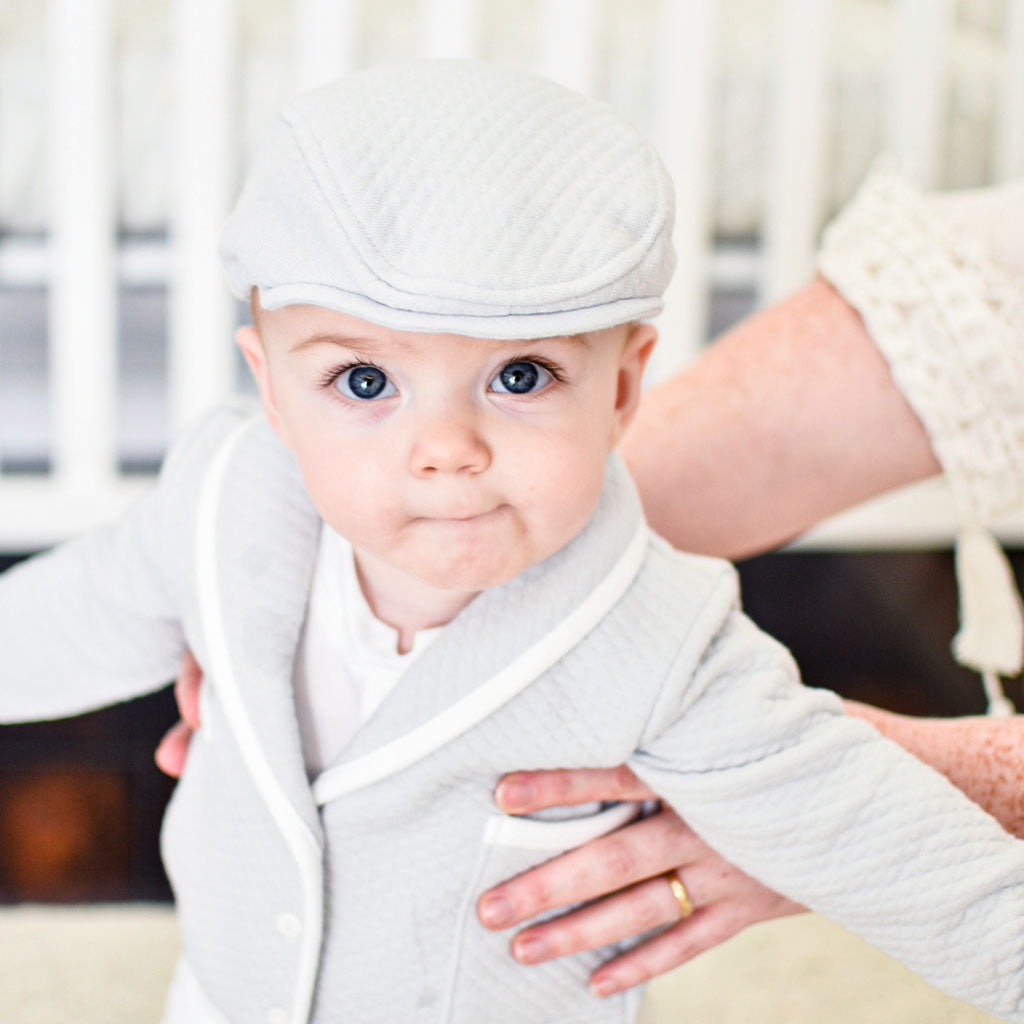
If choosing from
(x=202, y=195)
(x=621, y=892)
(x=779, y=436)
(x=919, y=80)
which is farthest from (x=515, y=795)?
(x=919, y=80)

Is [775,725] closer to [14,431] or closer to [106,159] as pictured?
[106,159]

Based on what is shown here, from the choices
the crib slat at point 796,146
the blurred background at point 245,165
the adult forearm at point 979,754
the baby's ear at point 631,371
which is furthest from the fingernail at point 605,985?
the crib slat at point 796,146

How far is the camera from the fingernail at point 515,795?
678 millimetres

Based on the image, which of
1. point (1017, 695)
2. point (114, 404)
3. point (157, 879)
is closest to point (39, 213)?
point (114, 404)

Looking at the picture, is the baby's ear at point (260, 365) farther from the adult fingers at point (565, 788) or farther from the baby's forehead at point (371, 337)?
the adult fingers at point (565, 788)

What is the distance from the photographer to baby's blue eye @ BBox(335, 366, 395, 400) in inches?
22.9

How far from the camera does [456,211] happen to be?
1.78ft

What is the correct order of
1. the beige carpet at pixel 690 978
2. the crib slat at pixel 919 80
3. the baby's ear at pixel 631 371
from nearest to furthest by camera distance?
the baby's ear at pixel 631 371 → the beige carpet at pixel 690 978 → the crib slat at pixel 919 80

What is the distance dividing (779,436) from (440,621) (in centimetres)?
37

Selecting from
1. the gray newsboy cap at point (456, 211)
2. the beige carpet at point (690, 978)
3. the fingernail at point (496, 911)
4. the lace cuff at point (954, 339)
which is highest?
the gray newsboy cap at point (456, 211)

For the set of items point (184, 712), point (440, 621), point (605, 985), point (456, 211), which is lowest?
point (605, 985)

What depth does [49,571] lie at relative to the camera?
792 millimetres

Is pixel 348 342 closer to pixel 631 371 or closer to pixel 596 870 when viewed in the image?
pixel 631 371

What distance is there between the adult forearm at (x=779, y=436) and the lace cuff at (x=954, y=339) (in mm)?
26
